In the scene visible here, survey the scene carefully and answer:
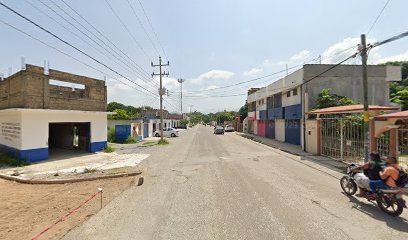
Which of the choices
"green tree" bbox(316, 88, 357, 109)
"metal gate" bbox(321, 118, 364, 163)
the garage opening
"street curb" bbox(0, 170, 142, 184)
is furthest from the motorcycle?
the garage opening

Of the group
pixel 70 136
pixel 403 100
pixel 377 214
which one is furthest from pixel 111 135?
pixel 403 100

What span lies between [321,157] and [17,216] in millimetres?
15194

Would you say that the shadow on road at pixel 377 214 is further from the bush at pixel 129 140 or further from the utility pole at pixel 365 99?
the bush at pixel 129 140

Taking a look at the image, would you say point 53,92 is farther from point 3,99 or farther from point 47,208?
point 47,208

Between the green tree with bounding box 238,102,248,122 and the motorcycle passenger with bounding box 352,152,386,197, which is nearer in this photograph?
the motorcycle passenger with bounding box 352,152,386,197

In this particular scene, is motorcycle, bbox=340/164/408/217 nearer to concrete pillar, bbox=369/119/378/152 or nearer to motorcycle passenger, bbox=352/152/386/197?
motorcycle passenger, bbox=352/152/386/197

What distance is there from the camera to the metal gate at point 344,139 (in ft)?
42.7

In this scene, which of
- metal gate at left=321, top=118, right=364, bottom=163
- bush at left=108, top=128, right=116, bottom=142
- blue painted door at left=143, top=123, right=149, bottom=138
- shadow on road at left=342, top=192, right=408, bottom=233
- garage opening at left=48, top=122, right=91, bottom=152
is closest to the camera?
shadow on road at left=342, top=192, right=408, bottom=233

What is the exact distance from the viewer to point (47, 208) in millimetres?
7188

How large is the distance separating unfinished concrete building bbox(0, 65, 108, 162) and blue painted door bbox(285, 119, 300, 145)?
57.7 ft

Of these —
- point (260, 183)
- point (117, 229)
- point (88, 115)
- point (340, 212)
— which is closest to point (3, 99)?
point (88, 115)

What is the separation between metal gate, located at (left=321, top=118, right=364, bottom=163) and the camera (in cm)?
1302

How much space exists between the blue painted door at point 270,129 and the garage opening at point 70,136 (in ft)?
71.3

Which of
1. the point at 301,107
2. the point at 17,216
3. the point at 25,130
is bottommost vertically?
the point at 17,216
